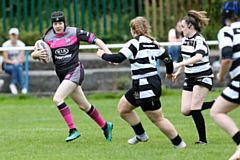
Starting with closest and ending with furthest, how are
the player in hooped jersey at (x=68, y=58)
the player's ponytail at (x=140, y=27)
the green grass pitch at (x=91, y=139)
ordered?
the green grass pitch at (x=91, y=139) → the player's ponytail at (x=140, y=27) → the player in hooped jersey at (x=68, y=58)

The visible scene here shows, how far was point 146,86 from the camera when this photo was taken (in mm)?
8750

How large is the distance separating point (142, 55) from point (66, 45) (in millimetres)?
1771

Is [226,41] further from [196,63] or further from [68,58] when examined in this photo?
[68,58]

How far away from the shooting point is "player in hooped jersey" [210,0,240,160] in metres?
7.49

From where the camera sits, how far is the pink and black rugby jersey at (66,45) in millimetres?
10102

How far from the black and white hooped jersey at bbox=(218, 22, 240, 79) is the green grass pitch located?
45.5 inches

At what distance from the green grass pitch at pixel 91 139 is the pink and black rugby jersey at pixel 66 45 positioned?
116cm

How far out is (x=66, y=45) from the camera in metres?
10.1

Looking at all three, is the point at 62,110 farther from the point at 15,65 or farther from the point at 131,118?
the point at 15,65

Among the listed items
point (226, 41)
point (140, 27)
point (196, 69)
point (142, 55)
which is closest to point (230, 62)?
point (226, 41)

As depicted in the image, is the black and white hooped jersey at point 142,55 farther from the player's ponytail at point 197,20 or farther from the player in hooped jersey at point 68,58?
the player in hooped jersey at point 68,58

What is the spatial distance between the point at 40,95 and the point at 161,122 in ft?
29.8

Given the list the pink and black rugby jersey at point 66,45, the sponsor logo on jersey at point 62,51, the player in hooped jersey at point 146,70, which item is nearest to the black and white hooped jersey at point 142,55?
the player in hooped jersey at point 146,70

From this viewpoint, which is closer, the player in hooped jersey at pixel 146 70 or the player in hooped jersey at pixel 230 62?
the player in hooped jersey at pixel 230 62
